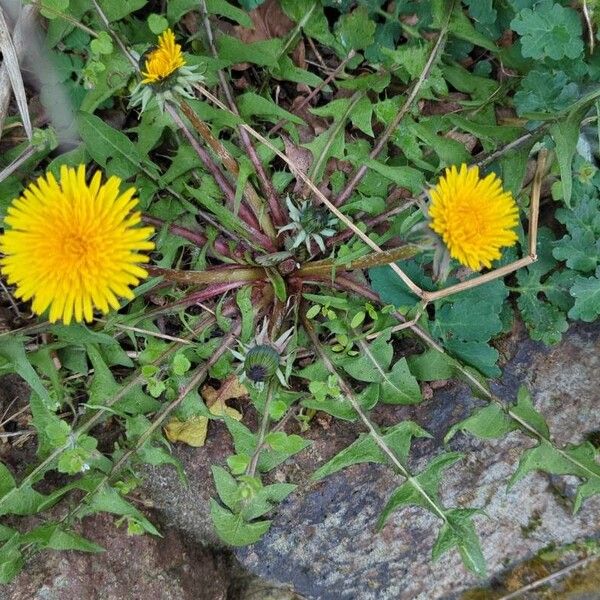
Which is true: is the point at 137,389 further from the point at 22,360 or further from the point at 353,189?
the point at 353,189

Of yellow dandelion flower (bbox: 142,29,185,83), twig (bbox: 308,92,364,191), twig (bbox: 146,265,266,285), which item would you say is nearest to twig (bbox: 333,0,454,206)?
twig (bbox: 308,92,364,191)

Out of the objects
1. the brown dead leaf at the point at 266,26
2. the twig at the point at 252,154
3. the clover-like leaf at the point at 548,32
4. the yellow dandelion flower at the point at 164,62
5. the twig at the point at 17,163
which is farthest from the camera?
the brown dead leaf at the point at 266,26

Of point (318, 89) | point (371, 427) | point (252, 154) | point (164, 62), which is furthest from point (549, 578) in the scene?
point (164, 62)

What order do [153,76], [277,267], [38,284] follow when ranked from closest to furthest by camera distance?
[38,284]
[153,76]
[277,267]

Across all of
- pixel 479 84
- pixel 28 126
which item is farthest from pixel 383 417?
pixel 28 126

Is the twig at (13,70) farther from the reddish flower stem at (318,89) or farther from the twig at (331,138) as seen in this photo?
the twig at (331,138)

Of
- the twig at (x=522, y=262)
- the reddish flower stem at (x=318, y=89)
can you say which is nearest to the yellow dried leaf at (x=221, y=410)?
the twig at (x=522, y=262)
